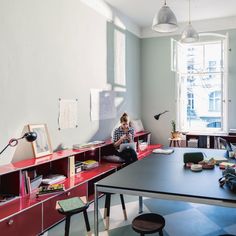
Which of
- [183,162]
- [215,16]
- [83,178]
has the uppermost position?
[215,16]

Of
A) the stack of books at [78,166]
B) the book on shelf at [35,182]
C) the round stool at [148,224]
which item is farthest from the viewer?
the stack of books at [78,166]

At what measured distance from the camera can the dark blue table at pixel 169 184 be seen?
2.02 m

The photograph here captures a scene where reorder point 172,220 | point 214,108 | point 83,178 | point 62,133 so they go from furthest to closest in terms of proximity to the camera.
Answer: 1. point 214,108
2. point 62,133
3. point 83,178
4. point 172,220

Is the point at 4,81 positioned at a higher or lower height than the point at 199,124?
higher

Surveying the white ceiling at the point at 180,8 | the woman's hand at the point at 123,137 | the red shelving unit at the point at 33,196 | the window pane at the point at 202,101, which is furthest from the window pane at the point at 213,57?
the red shelving unit at the point at 33,196

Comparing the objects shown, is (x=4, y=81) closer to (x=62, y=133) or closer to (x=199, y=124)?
(x=62, y=133)

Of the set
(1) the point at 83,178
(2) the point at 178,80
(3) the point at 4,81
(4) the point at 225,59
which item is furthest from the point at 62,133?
(4) the point at 225,59

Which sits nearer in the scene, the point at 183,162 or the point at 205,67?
the point at 183,162

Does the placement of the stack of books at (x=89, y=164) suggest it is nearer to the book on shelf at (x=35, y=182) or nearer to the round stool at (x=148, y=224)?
the book on shelf at (x=35, y=182)

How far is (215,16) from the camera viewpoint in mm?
6219

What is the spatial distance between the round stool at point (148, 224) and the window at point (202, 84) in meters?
4.53

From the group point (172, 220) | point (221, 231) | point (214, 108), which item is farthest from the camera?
point (214, 108)

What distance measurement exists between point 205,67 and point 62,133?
408 centimetres

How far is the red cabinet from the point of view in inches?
102
